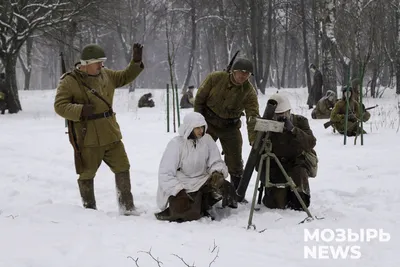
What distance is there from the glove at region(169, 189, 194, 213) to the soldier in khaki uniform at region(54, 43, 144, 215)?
1.94 ft

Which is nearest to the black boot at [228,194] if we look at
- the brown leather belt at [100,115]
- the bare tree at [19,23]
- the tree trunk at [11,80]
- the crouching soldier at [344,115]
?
the brown leather belt at [100,115]

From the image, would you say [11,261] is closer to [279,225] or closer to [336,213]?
[279,225]

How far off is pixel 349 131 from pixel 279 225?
238 inches

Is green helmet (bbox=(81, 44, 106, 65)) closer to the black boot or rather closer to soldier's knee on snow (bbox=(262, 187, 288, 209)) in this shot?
the black boot

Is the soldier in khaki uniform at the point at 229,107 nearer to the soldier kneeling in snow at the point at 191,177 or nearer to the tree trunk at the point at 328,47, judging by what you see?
the soldier kneeling in snow at the point at 191,177

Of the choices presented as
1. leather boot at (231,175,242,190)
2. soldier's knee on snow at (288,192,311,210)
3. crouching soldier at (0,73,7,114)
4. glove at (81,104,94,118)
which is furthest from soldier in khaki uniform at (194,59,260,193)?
crouching soldier at (0,73,7,114)

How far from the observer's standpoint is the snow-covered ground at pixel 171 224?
3312mm

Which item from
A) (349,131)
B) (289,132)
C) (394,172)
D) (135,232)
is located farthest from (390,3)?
(135,232)

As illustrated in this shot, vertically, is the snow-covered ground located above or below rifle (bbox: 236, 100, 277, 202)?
below

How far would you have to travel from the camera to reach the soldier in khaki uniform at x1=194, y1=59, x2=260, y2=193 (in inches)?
207

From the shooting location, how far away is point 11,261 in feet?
9.88

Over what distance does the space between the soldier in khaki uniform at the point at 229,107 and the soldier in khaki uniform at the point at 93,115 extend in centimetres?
87

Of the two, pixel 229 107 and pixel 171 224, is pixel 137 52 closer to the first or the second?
pixel 229 107

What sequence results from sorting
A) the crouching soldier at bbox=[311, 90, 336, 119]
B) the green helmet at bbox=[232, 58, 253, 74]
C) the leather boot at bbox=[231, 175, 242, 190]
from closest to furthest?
the green helmet at bbox=[232, 58, 253, 74] → the leather boot at bbox=[231, 175, 242, 190] → the crouching soldier at bbox=[311, 90, 336, 119]
